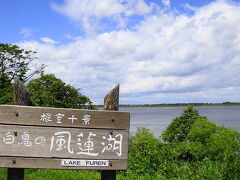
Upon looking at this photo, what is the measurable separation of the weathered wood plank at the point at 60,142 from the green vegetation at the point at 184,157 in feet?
6.59

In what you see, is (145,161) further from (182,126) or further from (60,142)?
(182,126)

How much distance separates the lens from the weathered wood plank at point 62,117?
4297 mm

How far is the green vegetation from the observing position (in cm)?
672

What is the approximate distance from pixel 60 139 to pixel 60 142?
0.11 ft

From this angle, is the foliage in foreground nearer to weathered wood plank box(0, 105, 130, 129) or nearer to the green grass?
the green grass

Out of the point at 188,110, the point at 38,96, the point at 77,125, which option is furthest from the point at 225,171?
the point at 38,96

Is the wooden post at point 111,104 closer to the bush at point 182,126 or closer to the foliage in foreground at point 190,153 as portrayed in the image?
the foliage in foreground at point 190,153

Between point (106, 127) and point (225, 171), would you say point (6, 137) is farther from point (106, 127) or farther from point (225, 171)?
point (225, 171)

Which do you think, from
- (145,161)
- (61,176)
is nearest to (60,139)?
(61,176)

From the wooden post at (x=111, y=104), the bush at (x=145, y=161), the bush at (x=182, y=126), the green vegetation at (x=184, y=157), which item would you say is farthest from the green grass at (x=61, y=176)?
the bush at (x=182, y=126)

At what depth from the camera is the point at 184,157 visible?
9383 mm

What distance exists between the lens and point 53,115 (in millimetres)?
4383

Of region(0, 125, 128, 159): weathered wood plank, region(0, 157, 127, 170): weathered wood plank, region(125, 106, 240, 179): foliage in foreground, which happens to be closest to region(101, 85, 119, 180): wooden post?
region(0, 125, 128, 159): weathered wood plank

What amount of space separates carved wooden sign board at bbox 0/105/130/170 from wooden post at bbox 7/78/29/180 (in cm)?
23
